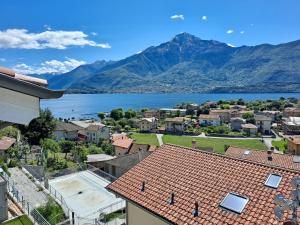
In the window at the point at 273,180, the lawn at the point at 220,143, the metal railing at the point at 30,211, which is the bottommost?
the lawn at the point at 220,143

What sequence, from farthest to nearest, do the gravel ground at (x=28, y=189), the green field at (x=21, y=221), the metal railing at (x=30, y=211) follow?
the gravel ground at (x=28, y=189) < the metal railing at (x=30, y=211) < the green field at (x=21, y=221)

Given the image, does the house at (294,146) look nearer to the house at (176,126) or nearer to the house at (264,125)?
the house at (264,125)

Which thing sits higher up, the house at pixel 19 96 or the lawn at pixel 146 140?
the house at pixel 19 96

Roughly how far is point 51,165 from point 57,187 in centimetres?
870

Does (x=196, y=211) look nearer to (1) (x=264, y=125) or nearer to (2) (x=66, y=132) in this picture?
(2) (x=66, y=132)

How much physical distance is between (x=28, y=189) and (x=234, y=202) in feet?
48.4

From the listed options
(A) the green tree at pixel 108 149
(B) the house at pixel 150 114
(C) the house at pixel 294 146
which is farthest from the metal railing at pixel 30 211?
(B) the house at pixel 150 114

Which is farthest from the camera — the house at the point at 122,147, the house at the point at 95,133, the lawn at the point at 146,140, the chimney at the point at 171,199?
the house at the point at 95,133

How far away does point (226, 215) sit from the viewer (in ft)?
26.1

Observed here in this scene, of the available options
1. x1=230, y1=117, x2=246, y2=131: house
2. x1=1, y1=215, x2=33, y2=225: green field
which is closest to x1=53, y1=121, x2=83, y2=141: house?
x1=230, y1=117, x2=246, y2=131: house

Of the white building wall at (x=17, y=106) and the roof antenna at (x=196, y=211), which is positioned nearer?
the white building wall at (x=17, y=106)

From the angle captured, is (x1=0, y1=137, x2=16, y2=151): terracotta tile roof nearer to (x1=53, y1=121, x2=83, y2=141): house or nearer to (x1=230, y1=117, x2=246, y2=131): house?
(x1=53, y1=121, x2=83, y2=141): house

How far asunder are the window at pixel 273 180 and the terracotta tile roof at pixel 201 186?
0.12m

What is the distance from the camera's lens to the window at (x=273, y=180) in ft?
27.8
